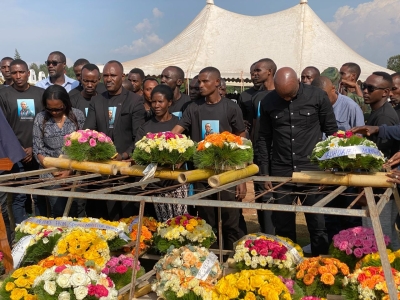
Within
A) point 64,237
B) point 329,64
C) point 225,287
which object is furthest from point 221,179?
point 329,64

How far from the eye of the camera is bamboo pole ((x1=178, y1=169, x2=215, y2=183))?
13.4 feet

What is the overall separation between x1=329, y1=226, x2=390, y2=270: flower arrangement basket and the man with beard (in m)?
5.43

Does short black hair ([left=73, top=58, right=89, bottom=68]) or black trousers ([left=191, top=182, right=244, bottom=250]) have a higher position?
short black hair ([left=73, top=58, right=89, bottom=68])

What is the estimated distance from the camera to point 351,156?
3865mm

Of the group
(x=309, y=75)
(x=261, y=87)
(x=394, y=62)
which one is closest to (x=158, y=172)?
(x=261, y=87)

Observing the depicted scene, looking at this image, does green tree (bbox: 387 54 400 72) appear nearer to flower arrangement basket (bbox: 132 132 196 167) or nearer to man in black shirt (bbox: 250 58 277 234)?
man in black shirt (bbox: 250 58 277 234)

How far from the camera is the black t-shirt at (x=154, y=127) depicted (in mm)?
6180

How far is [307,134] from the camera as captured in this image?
557 cm

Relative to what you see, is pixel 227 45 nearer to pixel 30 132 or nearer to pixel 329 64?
pixel 329 64

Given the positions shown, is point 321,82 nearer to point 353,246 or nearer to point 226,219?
point 226,219

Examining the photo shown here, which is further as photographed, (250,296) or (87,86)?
(87,86)

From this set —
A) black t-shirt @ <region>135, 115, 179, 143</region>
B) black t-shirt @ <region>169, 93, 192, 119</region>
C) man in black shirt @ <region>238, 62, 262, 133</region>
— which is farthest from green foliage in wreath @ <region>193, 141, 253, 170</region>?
man in black shirt @ <region>238, 62, 262, 133</region>

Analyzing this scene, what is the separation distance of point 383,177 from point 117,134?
3.78 metres

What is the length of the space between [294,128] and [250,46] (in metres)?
14.5
